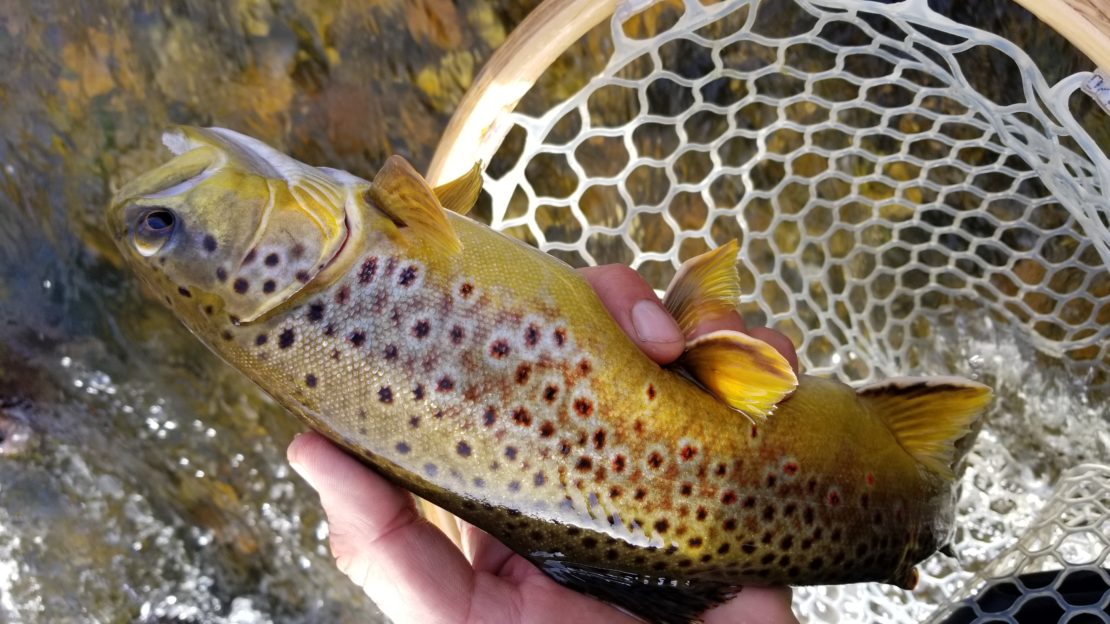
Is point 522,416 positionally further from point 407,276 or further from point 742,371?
point 742,371

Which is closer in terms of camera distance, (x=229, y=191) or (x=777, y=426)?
(x=229, y=191)

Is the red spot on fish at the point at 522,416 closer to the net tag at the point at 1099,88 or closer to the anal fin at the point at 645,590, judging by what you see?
the anal fin at the point at 645,590

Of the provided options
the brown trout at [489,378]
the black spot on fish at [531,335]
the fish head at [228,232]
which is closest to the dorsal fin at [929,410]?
the brown trout at [489,378]

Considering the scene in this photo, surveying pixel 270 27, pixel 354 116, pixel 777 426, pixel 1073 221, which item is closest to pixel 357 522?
pixel 777 426

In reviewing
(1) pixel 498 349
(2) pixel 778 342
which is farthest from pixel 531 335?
(2) pixel 778 342

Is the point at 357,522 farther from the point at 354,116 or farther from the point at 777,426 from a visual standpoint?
the point at 354,116

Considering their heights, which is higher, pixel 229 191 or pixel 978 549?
pixel 229 191
